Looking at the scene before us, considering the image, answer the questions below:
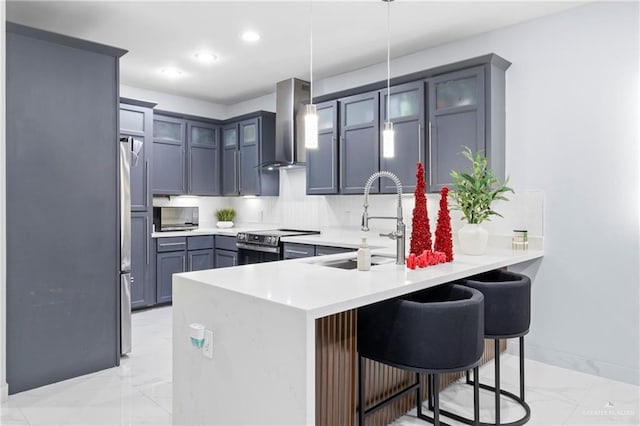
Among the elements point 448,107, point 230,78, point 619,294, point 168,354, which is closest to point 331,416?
point 168,354

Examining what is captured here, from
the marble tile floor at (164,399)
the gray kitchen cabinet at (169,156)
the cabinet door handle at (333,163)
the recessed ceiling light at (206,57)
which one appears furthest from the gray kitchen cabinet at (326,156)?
the marble tile floor at (164,399)

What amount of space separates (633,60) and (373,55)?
6.90ft

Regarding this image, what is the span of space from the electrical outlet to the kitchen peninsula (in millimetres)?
21

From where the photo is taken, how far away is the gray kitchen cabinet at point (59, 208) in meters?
2.72

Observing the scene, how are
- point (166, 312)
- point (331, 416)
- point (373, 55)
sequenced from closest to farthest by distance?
point (331, 416) → point (373, 55) → point (166, 312)

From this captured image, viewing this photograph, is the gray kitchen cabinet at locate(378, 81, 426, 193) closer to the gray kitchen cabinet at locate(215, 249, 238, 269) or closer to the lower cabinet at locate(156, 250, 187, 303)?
the gray kitchen cabinet at locate(215, 249, 238, 269)

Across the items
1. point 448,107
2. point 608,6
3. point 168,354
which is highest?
point 608,6

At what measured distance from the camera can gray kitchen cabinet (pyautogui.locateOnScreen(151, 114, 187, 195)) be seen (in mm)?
5160

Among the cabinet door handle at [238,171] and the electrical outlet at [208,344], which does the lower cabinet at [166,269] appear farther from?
the electrical outlet at [208,344]

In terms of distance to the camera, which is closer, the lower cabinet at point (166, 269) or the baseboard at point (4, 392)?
the baseboard at point (4, 392)

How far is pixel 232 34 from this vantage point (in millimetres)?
3688

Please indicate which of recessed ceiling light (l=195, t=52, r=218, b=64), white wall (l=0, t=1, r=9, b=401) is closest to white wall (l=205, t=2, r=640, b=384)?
recessed ceiling light (l=195, t=52, r=218, b=64)

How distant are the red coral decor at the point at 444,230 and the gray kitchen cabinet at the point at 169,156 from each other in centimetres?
366

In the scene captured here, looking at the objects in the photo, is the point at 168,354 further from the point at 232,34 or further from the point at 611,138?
the point at 611,138
